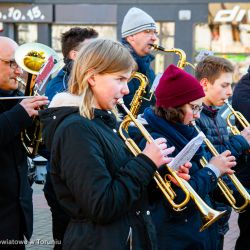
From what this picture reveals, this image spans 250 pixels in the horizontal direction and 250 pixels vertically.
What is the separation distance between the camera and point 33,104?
3.45 meters

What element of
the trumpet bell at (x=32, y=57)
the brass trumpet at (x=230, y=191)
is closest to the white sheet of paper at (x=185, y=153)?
the brass trumpet at (x=230, y=191)

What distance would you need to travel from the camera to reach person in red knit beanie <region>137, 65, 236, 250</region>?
121 inches

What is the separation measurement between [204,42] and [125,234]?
14431mm

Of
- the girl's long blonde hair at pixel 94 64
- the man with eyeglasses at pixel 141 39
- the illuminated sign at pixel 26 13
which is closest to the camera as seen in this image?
the girl's long blonde hair at pixel 94 64

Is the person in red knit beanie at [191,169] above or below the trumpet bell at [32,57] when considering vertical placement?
below

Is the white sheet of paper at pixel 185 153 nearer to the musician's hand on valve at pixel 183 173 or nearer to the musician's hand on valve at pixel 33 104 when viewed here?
the musician's hand on valve at pixel 183 173

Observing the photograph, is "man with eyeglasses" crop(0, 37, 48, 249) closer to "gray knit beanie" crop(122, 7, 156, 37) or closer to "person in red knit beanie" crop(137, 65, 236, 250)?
"person in red knit beanie" crop(137, 65, 236, 250)

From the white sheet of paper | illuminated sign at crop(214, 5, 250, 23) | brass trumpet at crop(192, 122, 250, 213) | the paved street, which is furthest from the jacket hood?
illuminated sign at crop(214, 5, 250, 23)

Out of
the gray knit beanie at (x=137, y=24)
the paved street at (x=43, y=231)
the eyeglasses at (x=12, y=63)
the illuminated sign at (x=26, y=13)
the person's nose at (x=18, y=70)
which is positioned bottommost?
the paved street at (x=43, y=231)

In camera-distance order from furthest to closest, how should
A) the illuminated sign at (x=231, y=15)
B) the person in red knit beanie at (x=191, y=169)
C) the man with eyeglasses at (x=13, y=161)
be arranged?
the illuminated sign at (x=231, y=15), the man with eyeglasses at (x=13, y=161), the person in red knit beanie at (x=191, y=169)

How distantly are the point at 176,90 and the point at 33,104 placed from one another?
0.91 m

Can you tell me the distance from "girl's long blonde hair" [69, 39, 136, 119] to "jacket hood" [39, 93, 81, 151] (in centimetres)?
4

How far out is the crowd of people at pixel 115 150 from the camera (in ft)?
7.78

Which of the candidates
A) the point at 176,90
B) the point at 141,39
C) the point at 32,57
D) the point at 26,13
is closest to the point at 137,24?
the point at 141,39
